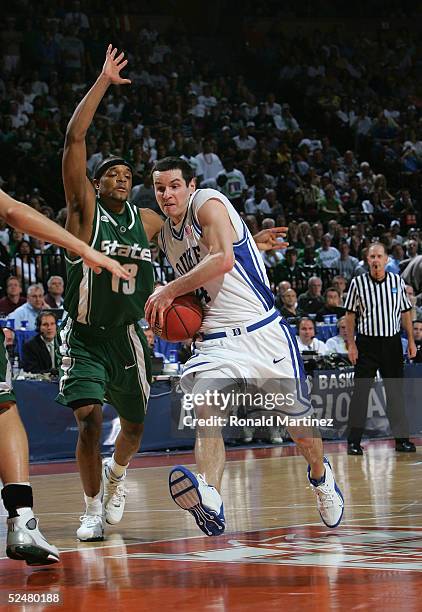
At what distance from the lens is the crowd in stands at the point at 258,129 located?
15.2 meters

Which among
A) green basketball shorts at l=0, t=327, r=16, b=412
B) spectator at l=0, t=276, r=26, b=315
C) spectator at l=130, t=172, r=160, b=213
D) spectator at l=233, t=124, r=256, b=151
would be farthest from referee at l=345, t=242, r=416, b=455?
spectator at l=233, t=124, r=256, b=151

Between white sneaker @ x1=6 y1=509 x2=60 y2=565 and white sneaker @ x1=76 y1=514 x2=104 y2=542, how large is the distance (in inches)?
44.1

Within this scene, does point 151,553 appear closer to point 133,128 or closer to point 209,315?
point 209,315

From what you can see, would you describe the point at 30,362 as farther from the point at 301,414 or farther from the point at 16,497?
the point at 16,497

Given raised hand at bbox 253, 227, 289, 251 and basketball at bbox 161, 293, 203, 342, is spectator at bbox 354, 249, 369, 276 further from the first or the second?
basketball at bbox 161, 293, 203, 342

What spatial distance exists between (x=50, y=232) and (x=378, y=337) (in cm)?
652

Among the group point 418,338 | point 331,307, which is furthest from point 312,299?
point 418,338

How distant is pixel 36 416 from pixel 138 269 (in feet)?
15.7

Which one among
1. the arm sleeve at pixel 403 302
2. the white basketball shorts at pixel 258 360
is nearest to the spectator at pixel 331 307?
the arm sleeve at pixel 403 302

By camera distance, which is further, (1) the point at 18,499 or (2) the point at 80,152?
(2) the point at 80,152

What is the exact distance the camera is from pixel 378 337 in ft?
33.8

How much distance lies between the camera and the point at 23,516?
433 centimetres

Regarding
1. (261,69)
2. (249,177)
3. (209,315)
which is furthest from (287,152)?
(209,315)

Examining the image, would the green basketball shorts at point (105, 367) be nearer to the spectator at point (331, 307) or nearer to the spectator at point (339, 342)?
the spectator at point (339, 342)
